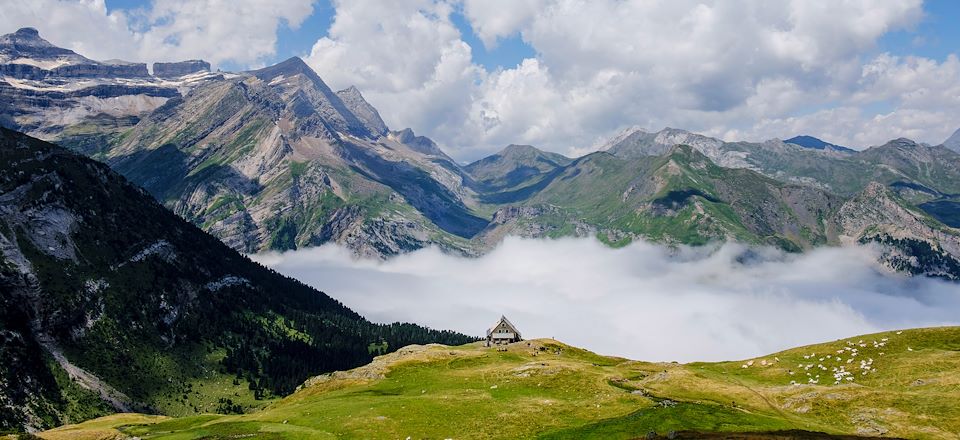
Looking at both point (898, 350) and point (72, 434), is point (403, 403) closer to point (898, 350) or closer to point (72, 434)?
point (72, 434)

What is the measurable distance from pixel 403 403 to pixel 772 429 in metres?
48.1

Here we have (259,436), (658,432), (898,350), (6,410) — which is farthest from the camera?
(6,410)

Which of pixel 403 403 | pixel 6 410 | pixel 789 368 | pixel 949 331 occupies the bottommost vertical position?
pixel 6 410

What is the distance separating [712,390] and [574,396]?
71.1 ft

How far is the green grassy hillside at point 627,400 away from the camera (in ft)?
211

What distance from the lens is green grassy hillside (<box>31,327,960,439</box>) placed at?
211ft

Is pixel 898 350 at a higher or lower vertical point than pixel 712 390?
higher

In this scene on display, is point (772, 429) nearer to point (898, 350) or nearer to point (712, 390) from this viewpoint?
point (712, 390)

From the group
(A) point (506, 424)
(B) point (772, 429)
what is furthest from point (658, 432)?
(A) point (506, 424)

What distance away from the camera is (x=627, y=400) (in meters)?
78.4

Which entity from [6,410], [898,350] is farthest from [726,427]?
[6,410]

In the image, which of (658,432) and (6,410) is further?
(6,410)

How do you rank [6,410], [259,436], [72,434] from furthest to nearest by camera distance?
[6,410]
[72,434]
[259,436]

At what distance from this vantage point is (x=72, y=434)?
74125 mm
